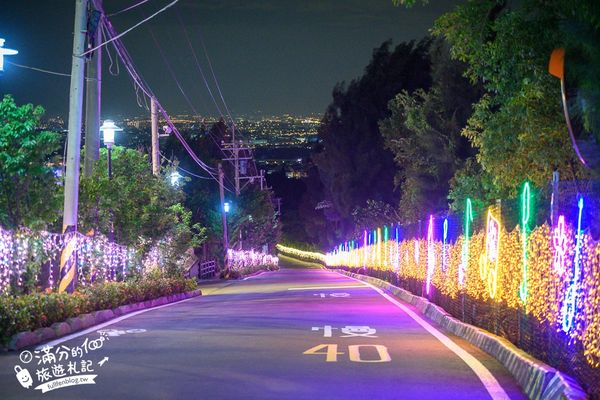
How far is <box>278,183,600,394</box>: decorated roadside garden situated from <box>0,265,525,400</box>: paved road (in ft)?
2.25

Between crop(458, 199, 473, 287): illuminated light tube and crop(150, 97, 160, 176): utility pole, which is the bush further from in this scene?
crop(150, 97, 160, 176): utility pole

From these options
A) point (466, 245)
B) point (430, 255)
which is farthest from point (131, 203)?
point (466, 245)

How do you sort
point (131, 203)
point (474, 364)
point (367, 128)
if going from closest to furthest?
point (474, 364) → point (131, 203) → point (367, 128)

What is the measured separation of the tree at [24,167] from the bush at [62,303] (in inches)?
83.5

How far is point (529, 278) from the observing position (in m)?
11.3

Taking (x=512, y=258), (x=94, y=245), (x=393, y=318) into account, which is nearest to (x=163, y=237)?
(x=94, y=245)

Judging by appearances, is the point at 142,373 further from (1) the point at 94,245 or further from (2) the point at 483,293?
(1) the point at 94,245

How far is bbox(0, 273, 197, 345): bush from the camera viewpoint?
14431 millimetres

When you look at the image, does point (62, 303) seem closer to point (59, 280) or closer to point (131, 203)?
point (59, 280)

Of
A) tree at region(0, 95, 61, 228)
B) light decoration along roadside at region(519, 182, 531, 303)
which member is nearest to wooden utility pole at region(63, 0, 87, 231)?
tree at region(0, 95, 61, 228)

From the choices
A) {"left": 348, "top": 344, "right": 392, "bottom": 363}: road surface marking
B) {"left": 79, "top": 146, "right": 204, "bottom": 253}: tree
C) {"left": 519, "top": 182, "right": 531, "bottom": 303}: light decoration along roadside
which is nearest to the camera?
{"left": 519, "top": 182, "right": 531, "bottom": 303}: light decoration along roadside

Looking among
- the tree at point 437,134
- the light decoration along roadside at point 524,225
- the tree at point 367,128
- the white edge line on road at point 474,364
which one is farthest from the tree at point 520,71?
the tree at point 367,128

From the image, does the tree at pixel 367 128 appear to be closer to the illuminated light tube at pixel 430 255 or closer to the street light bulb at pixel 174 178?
the street light bulb at pixel 174 178

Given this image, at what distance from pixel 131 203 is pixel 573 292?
22190 millimetres
